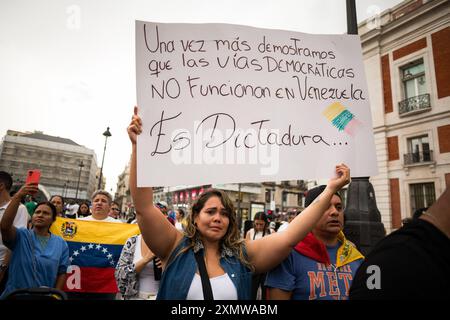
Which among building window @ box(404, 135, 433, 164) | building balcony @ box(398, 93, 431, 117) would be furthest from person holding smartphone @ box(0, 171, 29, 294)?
building balcony @ box(398, 93, 431, 117)

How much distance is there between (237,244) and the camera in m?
1.86

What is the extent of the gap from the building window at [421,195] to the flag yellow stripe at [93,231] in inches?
675

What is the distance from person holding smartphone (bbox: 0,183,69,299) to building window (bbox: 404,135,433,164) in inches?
729

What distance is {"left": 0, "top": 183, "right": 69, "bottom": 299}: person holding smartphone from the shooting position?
2.71 metres

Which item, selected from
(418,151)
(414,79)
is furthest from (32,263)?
(414,79)

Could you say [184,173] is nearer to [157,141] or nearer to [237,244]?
[157,141]

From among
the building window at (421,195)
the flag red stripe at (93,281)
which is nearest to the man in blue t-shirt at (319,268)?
the flag red stripe at (93,281)

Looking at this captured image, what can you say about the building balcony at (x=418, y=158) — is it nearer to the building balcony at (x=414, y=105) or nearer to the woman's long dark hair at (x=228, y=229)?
the building balcony at (x=414, y=105)

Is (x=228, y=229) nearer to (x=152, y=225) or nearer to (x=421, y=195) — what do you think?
(x=152, y=225)

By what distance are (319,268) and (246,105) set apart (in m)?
1.31

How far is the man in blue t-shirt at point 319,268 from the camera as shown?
71.7 inches

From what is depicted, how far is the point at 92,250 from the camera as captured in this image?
153 inches
